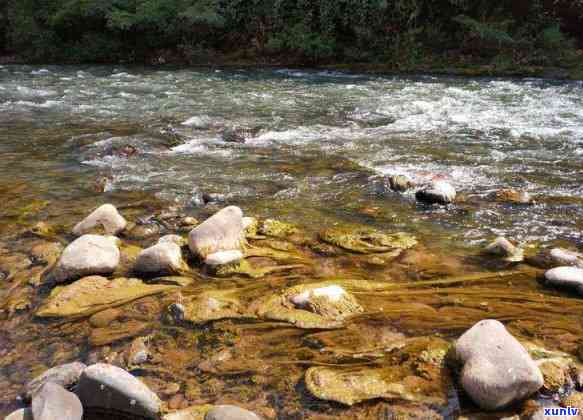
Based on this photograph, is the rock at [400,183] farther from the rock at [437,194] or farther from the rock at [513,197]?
the rock at [513,197]

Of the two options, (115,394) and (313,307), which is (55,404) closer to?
(115,394)

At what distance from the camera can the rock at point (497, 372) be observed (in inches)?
104

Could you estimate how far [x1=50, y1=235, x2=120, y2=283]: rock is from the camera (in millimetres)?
4043

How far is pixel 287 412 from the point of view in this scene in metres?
2.73

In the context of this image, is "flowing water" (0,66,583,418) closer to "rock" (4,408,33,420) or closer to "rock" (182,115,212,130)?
"rock" (182,115,212,130)

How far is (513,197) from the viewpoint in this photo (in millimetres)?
5367

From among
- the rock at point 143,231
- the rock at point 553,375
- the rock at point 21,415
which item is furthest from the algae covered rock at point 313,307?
the rock at point 143,231

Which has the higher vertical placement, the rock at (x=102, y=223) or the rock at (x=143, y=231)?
the rock at (x=102, y=223)

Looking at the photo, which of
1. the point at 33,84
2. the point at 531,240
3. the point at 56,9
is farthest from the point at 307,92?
the point at 56,9

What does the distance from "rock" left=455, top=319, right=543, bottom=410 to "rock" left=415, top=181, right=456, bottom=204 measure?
253 centimetres

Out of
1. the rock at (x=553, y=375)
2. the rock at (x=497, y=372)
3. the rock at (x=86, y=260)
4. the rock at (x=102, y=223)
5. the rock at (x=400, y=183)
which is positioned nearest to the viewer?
the rock at (x=497, y=372)

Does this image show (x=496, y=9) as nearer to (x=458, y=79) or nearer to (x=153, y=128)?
(x=458, y=79)

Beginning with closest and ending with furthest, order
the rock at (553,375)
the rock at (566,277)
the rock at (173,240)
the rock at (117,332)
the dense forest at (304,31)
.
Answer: the rock at (553,375) → the rock at (117,332) → the rock at (566,277) → the rock at (173,240) → the dense forest at (304,31)

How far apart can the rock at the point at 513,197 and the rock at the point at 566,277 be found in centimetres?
159
